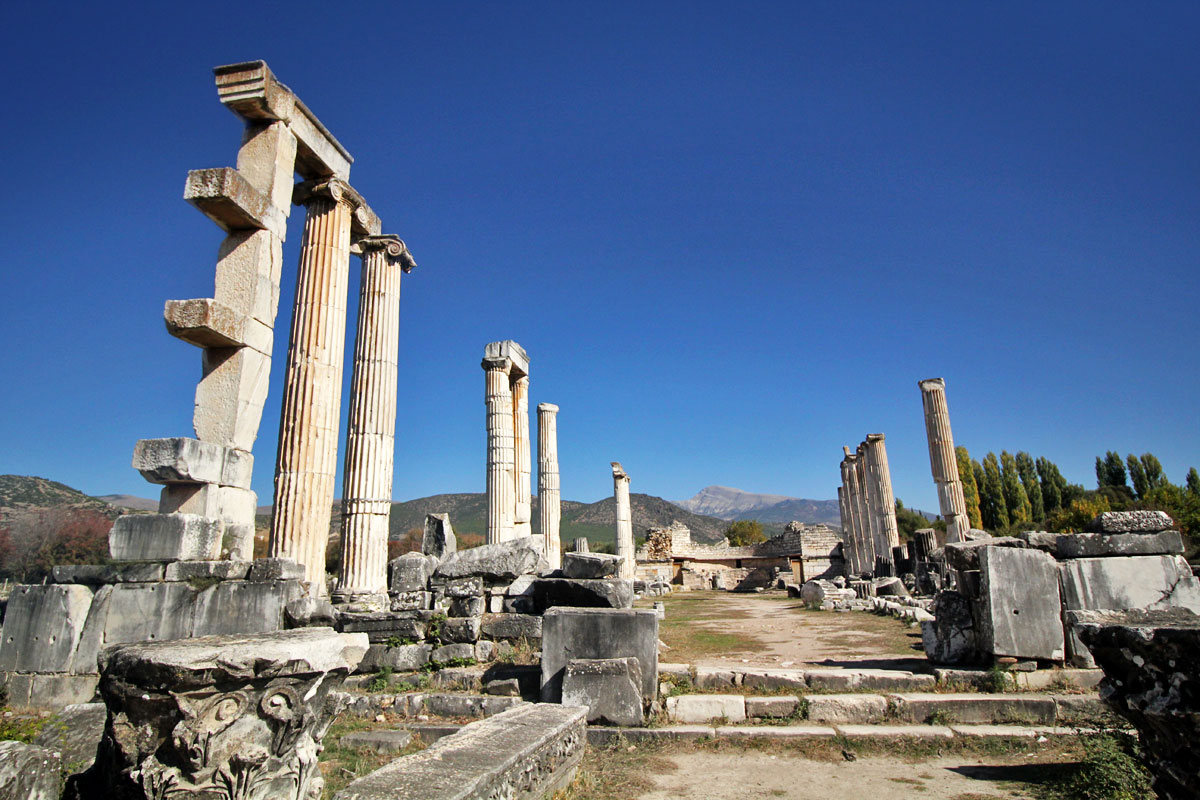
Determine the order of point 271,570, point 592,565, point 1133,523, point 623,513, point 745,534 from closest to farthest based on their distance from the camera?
point 271,570, point 1133,523, point 592,565, point 623,513, point 745,534

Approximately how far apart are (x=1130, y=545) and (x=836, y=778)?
196 inches

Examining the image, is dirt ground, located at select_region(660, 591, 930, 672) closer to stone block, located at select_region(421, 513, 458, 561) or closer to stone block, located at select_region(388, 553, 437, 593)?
stone block, located at select_region(388, 553, 437, 593)

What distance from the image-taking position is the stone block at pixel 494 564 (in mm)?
9688

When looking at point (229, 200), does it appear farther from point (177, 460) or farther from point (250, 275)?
point (177, 460)

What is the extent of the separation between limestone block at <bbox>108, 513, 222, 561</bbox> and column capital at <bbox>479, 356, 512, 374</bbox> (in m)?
12.3

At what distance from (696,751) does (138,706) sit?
14.7 feet

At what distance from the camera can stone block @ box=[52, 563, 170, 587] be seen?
663 centimetres

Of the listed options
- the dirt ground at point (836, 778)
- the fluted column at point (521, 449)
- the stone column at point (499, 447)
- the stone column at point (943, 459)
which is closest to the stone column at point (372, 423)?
the stone column at point (499, 447)

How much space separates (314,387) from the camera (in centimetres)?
991

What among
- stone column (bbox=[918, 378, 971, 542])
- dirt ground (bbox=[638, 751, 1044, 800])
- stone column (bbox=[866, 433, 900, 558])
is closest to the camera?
dirt ground (bbox=[638, 751, 1044, 800])

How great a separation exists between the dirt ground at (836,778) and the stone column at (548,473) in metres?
17.2

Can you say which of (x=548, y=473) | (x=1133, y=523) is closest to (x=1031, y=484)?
(x=548, y=473)

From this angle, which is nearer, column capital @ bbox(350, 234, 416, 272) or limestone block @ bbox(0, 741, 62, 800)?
limestone block @ bbox(0, 741, 62, 800)

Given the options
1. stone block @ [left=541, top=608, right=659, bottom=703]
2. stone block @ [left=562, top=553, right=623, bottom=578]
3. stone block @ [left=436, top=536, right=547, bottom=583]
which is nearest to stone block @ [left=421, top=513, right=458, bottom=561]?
stone block @ [left=436, top=536, right=547, bottom=583]
